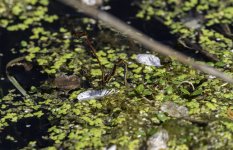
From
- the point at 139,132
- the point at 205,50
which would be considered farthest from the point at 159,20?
the point at 139,132

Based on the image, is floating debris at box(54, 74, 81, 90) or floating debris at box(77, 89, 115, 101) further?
floating debris at box(54, 74, 81, 90)

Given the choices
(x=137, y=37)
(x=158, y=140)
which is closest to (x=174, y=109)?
(x=158, y=140)

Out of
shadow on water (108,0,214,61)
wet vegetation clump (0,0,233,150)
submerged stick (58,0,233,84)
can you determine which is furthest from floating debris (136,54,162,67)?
submerged stick (58,0,233,84)

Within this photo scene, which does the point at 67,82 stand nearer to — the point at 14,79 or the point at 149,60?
the point at 14,79

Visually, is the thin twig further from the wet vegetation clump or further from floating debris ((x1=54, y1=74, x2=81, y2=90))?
floating debris ((x1=54, y1=74, x2=81, y2=90))

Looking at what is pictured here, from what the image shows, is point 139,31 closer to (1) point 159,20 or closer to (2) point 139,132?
(1) point 159,20

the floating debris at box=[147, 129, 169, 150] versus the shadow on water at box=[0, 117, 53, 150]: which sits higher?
the floating debris at box=[147, 129, 169, 150]

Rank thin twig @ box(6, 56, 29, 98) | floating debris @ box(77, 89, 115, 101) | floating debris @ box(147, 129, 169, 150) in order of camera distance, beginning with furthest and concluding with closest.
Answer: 1. thin twig @ box(6, 56, 29, 98)
2. floating debris @ box(77, 89, 115, 101)
3. floating debris @ box(147, 129, 169, 150)
